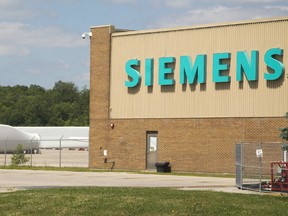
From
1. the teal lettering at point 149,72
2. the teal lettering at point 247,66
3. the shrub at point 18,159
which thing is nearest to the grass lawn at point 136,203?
the teal lettering at point 247,66

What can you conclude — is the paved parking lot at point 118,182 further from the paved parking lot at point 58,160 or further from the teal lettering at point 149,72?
the paved parking lot at point 58,160

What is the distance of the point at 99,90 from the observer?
5472 centimetres

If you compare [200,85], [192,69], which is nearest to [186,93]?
[200,85]

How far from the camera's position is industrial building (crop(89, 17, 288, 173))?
153 ft

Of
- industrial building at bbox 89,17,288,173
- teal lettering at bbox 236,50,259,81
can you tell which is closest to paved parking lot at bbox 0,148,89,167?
industrial building at bbox 89,17,288,173

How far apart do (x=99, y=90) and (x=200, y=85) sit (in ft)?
28.0

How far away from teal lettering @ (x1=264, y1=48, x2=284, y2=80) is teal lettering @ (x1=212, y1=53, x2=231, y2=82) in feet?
8.81

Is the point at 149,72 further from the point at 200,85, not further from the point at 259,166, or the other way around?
the point at 259,166

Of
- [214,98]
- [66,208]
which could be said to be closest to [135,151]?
[214,98]

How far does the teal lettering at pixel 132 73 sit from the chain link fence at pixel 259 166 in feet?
32.1

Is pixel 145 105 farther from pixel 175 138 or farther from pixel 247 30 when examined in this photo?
pixel 247 30

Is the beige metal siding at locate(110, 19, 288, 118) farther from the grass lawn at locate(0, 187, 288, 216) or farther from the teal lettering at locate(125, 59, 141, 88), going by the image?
the grass lawn at locate(0, 187, 288, 216)

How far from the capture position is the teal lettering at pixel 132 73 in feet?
172

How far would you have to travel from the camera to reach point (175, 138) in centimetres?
5059
